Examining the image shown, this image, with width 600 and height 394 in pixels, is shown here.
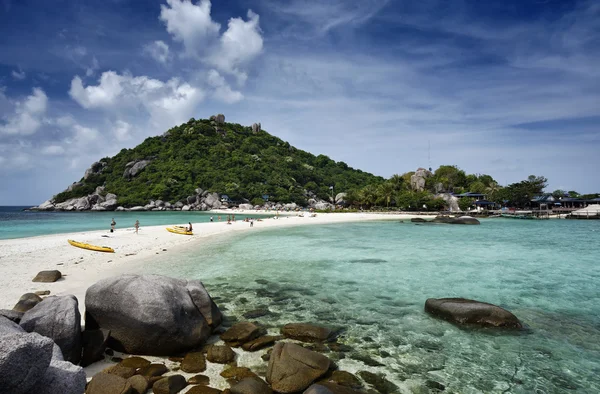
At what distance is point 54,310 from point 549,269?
2256 centimetres

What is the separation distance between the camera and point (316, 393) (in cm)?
495

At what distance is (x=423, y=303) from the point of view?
11344 mm

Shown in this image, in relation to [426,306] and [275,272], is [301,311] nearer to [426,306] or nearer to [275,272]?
[426,306]

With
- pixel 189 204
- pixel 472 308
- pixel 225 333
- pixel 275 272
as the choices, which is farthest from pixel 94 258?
pixel 189 204

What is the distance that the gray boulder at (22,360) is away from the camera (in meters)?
3.46

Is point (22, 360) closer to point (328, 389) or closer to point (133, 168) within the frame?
point (328, 389)

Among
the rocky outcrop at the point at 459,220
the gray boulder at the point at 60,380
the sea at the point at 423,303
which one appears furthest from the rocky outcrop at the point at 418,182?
the gray boulder at the point at 60,380

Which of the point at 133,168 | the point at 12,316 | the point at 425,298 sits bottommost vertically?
the point at 425,298

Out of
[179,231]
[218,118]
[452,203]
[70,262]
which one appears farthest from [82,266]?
[218,118]

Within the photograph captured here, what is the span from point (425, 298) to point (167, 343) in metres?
9.29

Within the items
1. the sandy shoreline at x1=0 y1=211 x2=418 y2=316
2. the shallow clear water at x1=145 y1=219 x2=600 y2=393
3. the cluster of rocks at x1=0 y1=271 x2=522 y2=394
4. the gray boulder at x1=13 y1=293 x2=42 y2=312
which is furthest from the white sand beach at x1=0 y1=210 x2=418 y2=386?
the shallow clear water at x1=145 y1=219 x2=600 y2=393

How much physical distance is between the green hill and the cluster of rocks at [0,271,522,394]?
10657cm

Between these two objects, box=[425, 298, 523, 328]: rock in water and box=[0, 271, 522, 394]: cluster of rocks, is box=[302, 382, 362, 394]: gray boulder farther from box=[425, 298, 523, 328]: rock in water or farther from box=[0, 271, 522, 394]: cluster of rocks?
box=[425, 298, 523, 328]: rock in water

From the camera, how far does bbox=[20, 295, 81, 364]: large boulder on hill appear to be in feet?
19.6
